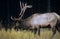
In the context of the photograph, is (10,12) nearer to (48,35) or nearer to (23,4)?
(23,4)

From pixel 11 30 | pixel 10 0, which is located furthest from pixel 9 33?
pixel 10 0

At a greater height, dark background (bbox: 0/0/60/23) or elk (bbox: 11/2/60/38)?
dark background (bbox: 0/0/60/23)

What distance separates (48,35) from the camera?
12.7ft

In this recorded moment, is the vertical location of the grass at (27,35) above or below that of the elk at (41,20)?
below

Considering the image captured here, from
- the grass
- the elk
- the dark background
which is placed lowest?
the grass

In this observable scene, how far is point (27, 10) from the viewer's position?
3945mm

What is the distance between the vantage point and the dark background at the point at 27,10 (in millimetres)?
3916

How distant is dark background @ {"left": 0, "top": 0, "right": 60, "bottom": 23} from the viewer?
392cm

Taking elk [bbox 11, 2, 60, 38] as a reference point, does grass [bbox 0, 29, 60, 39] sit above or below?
below

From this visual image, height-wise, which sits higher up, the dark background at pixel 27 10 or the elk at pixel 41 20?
the dark background at pixel 27 10

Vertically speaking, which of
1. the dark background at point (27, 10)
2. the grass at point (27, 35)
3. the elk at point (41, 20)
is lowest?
the grass at point (27, 35)

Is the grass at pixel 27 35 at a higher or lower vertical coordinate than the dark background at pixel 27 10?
lower

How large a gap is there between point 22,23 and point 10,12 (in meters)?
0.14

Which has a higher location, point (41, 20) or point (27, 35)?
point (41, 20)
